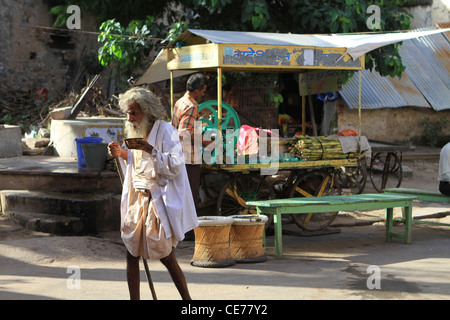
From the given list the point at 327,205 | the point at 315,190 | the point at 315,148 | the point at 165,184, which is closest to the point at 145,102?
the point at 165,184

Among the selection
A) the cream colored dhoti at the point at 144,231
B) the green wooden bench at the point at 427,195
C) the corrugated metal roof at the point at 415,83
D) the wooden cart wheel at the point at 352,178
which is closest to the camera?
the cream colored dhoti at the point at 144,231

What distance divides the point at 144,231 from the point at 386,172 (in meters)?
9.21

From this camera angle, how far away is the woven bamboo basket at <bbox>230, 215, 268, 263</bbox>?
695cm

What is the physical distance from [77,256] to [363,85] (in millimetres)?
11632

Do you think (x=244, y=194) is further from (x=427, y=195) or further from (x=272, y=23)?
(x=272, y=23)

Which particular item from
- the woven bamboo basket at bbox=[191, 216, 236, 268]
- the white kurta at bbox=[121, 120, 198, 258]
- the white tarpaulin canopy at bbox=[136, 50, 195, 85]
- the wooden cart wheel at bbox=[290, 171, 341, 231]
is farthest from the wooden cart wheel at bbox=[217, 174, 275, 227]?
the white kurta at bbox=[121, 120, 198, 258]

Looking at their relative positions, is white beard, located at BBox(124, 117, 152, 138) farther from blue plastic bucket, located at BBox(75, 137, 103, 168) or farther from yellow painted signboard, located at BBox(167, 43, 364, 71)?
blue plastic bucket, located at BBox(75, 137, 103, 168)

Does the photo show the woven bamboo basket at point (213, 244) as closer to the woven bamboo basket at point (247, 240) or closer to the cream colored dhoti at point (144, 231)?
the woven bamboo basket at point (247, 240)

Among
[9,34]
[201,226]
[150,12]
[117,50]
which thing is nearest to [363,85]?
[150,12]

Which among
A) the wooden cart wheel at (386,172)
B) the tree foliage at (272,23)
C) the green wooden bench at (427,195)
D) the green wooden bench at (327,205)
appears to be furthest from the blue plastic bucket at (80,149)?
the wooden cart wheel at (386,172)

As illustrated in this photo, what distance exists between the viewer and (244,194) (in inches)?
338

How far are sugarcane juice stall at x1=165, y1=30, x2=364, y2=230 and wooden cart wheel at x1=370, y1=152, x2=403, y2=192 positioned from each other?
380 centimetres

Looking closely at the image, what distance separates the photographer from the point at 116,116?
1362 centimetres

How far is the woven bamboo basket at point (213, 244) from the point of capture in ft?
21.9
